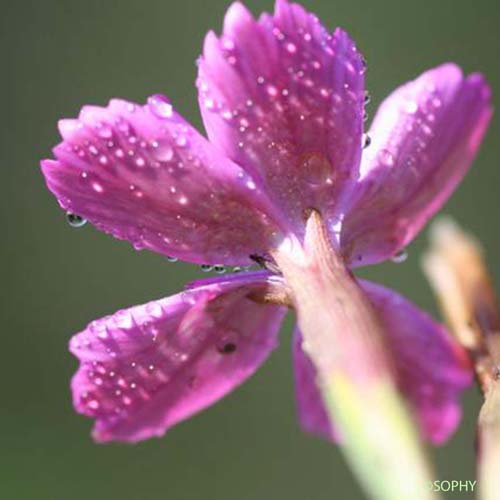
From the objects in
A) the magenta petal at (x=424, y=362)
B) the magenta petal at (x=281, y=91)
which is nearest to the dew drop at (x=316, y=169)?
the magenta petal at (x=281, y=91)

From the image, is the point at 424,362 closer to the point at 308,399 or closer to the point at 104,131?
the point at 308,399

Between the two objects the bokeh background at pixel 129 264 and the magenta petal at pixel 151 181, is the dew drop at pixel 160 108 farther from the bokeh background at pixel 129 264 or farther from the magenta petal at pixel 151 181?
the bokeh background at pixel 129 264

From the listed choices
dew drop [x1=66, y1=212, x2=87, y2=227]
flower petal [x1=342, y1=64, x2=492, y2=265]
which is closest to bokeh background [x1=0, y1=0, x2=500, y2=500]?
flower petal [x1=342, y1=64, x2=492, y2=265]

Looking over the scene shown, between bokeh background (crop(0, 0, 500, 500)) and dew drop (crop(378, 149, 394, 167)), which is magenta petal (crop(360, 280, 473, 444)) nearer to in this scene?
dew drop (crop(378, 149, 394, 167))

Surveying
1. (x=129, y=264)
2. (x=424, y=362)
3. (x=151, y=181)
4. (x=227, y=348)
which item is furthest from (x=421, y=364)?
(x=129, y=264)

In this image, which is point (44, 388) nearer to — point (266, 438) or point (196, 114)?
point (266, 438)

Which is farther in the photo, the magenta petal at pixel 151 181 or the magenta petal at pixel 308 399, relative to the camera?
the magenta petal at pixel 308 399

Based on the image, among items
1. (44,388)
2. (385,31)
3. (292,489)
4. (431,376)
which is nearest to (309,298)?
(431,376)
